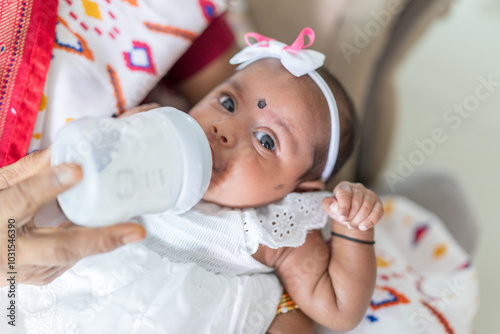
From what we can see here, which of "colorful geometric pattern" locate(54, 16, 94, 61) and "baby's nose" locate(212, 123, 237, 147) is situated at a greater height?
"colorful geometric pattern" locate(54, 16, 94, 61)

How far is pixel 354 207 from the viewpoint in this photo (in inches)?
36.6

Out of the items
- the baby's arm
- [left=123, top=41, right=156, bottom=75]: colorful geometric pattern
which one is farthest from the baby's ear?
[left=123, top=41, right=156, bottom=75]: colorful geometric pattern

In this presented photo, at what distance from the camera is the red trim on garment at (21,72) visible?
885 mm

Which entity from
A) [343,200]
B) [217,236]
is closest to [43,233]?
[217,236]

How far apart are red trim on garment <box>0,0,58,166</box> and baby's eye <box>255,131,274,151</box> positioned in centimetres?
47

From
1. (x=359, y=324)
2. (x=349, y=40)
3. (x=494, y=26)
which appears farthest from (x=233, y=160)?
(x=494, y=26)

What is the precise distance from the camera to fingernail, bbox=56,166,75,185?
1.88ft

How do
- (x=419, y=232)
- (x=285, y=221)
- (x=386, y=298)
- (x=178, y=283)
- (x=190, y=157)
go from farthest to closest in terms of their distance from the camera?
(x=419, y=232), (x=386, y=298), (x=285, y=221), (x=178, y=283), (x=190, y=157)

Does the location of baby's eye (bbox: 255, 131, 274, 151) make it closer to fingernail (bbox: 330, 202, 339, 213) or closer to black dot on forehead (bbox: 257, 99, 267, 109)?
black dot on forehead (bbox: 257, 99, 267, 109)

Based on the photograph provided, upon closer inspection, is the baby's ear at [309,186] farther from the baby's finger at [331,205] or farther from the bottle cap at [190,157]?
the bottle cap at [190,157]

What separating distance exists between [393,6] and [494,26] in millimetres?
698

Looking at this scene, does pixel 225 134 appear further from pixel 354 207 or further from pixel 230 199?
pixel 354 207

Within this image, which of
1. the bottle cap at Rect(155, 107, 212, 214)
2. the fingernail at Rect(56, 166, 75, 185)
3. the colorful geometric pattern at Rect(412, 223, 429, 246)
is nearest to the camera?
the fingernail at Rect(56, 166, 75, 185)

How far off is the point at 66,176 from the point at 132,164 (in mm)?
109
